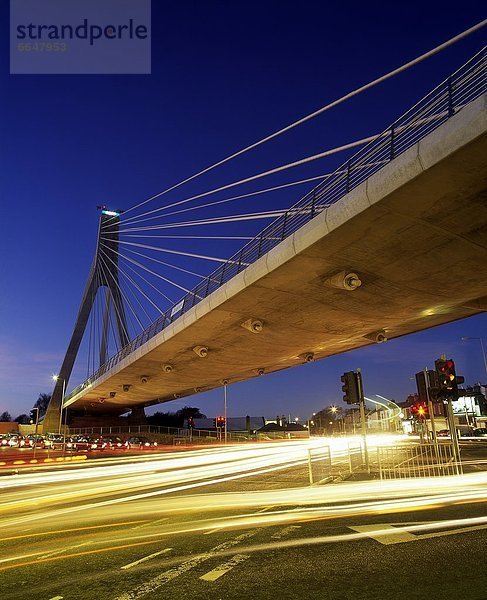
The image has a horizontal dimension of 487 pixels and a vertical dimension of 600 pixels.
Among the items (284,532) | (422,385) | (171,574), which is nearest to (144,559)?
(171,574)

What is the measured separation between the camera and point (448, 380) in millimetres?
15023

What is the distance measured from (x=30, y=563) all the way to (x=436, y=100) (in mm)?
11966

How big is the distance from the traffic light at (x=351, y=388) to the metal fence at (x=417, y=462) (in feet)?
6.17

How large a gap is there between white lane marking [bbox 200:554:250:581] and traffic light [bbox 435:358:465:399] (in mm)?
11046

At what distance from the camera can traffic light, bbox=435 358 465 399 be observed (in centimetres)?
1498

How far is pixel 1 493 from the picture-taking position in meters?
13.5

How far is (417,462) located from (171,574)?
428 inches

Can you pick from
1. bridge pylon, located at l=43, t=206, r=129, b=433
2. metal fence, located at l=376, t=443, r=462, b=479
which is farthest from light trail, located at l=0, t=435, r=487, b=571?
bridge pylon, located at l=43, t=206, r=129, b=433

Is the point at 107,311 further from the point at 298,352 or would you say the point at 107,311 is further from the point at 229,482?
the point at 229,482

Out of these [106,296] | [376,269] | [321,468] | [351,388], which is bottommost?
[321,468]

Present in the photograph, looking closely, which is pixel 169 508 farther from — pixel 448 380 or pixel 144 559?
pixel 448 380

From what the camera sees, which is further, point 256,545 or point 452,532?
point 452,532

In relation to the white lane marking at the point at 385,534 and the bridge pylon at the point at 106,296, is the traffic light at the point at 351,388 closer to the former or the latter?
the white lane marking at the point at 385,534

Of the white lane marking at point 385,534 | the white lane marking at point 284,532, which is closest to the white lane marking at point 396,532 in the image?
the white lane marking at point 385,534
